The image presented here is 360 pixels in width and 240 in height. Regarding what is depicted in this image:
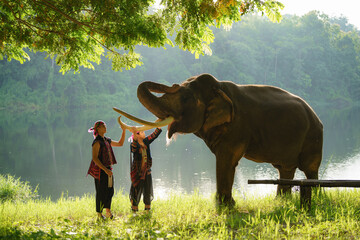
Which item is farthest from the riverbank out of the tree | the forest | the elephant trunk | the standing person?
the forest

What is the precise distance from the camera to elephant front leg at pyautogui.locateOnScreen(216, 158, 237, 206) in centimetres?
527

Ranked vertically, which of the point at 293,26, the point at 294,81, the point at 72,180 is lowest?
the point at 72,180

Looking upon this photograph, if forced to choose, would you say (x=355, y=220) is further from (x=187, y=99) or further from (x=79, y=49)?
(x=79, y=49)

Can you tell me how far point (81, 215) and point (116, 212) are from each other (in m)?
0.52

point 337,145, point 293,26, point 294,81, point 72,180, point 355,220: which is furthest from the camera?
point 293,26

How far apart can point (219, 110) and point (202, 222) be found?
154 cm

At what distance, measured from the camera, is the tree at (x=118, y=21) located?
5184 mm

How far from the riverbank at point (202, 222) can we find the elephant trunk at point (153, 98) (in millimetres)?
1398

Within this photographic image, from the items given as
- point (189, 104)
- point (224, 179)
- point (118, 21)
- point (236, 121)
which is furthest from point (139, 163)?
point (118, 21)

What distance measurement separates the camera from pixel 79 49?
6.51m

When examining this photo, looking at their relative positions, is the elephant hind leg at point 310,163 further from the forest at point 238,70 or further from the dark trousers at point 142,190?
the forest at point 238,70

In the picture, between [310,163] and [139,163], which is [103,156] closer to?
[139,163]

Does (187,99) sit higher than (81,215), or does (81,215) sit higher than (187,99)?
(187,99)

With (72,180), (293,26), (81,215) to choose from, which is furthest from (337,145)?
(293,26)
